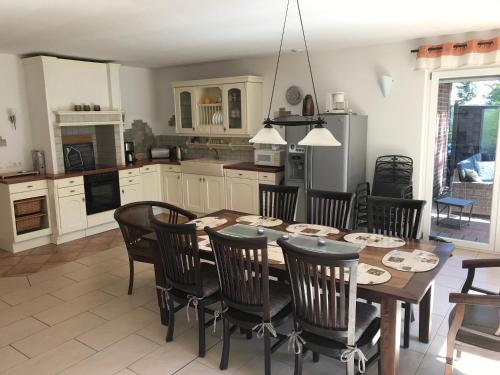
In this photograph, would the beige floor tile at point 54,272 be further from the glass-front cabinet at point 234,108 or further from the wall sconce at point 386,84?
the wall sconce at point 386,84

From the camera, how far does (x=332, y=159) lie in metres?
4.75

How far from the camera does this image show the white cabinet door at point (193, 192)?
6168mm

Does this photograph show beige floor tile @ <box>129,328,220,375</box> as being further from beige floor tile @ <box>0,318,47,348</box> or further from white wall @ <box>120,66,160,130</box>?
white wall @ <box>120,66,160,130</box>

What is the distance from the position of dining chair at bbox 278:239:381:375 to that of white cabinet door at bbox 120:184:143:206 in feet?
14.1

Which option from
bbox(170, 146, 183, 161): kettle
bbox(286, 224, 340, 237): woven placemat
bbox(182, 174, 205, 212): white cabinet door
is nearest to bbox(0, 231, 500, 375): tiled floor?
bbox(286, 224, 340, 237): woven placemat

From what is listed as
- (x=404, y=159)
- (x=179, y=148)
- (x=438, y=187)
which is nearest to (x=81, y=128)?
(x=179, y=148)

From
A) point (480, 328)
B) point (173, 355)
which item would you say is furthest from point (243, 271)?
point (480, 328)

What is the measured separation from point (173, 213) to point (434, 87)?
327 centimetres

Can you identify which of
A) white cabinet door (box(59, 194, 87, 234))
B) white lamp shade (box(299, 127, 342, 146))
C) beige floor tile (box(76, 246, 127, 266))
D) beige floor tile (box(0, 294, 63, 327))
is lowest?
beige floor tile (box(0, 294, 63, 327))

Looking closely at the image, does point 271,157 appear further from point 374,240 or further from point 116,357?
point 116,357

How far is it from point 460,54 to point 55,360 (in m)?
4.65

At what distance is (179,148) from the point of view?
6.77 m

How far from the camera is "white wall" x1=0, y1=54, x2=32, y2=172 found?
16.8ft

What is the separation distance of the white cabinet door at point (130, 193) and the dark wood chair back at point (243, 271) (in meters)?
3.85
